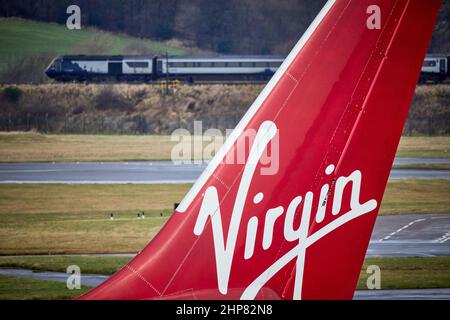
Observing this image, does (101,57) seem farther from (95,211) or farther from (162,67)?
(95,211)

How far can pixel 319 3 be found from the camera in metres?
60.2

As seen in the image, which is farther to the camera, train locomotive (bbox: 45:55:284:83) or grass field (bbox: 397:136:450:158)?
train locomotive (bbox: 45:55:284:83)

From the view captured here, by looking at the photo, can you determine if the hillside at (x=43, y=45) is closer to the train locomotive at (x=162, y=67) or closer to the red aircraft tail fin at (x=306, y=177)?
the train locomotive at (x=162, y=67)

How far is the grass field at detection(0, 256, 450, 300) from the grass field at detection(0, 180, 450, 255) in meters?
2.00

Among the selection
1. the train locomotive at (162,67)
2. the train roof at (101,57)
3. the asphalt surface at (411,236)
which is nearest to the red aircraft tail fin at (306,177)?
the asphalt surface at (411,236)

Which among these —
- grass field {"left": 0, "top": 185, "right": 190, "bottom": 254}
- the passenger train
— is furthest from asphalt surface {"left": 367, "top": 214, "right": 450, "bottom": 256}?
the passenger train

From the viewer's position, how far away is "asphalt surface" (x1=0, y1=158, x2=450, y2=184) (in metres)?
44.0

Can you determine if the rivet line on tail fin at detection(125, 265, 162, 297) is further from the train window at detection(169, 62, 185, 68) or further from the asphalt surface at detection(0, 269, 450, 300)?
the train window at detection(169, 62, 185, 68)

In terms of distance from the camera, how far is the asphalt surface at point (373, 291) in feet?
57.7

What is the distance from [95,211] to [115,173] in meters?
13.4

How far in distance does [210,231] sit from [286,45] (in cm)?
6847
